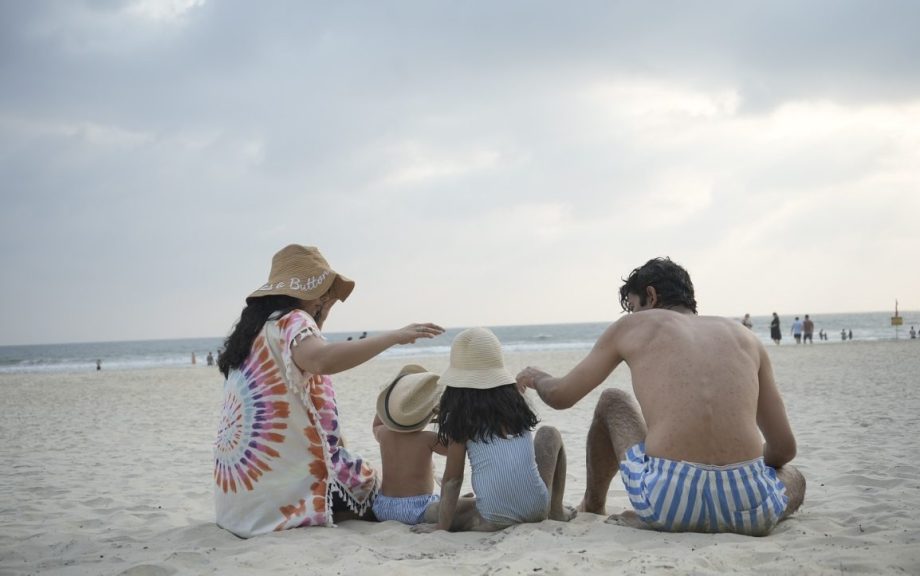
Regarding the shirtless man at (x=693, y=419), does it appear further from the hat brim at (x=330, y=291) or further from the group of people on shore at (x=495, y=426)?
the hat brim at (x=330, y=291)

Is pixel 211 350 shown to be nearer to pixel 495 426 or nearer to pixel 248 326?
pixel 248 326

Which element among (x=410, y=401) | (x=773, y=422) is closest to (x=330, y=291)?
(x=410, y=401)

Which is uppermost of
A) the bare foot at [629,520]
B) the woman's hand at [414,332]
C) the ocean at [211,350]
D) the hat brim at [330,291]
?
the hat brim at [330,291]

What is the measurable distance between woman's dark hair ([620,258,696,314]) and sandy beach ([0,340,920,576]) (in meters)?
1.11

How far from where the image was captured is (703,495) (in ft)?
9.59

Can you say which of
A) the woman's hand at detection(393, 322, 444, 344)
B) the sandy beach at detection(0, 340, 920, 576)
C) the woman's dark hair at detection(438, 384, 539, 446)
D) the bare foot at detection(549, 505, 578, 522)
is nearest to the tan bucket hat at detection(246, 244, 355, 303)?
the woman's hand at detection(393, 322, 444, 344)

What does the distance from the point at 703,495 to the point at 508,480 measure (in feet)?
3.10

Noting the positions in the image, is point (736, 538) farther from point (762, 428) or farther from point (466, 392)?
point (466, 392)

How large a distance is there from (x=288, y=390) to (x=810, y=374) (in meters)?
14.6

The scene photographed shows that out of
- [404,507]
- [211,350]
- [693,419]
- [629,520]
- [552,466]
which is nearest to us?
[693,419]

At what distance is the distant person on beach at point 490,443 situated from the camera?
3381 mm

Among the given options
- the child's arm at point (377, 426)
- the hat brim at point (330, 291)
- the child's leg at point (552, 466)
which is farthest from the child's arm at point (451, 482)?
the hat brim at point (330, 291)

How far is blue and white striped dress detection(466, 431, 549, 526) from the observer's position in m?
3.37

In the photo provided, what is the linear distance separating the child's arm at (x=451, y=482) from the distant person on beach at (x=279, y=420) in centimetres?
58
